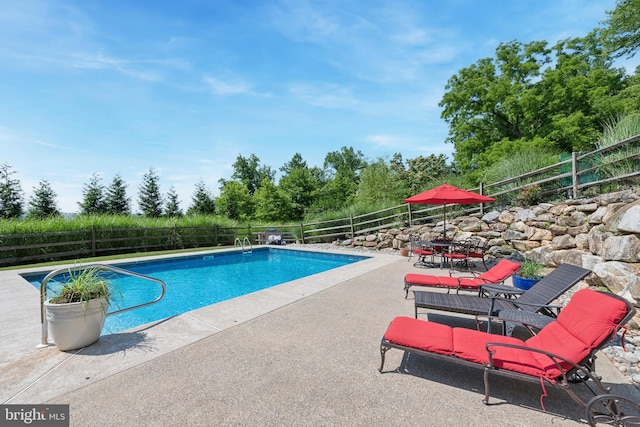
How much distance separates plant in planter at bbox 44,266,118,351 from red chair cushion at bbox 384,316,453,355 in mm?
3088

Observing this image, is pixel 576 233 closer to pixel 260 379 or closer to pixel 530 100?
pixel 260 379

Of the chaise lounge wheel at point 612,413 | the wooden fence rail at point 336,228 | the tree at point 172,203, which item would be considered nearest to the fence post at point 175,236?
the wooden fence rail at point 336,228

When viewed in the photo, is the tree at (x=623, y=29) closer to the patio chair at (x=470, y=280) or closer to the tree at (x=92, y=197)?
the patio chair at (x=470, y=280)

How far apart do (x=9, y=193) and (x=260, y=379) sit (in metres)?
25.2

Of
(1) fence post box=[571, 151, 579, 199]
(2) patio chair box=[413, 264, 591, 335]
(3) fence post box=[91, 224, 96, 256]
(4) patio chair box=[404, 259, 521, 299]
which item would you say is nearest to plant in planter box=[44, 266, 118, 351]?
(2) patio chair box=[413, 264, 591, 335]

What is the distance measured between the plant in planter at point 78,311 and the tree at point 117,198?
2246 cm

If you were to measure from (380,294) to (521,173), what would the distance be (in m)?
7.00

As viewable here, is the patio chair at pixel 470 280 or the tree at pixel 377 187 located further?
the tree at pixel 377 187

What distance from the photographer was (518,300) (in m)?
3.44

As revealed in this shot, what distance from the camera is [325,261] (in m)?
11.0

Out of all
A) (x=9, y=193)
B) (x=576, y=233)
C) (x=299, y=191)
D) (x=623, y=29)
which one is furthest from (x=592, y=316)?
(x=299, y=191)

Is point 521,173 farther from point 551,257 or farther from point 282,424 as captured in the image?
point 282,424

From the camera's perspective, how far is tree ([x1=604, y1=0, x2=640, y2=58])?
496 inches

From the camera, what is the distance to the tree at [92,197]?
2070 cm
